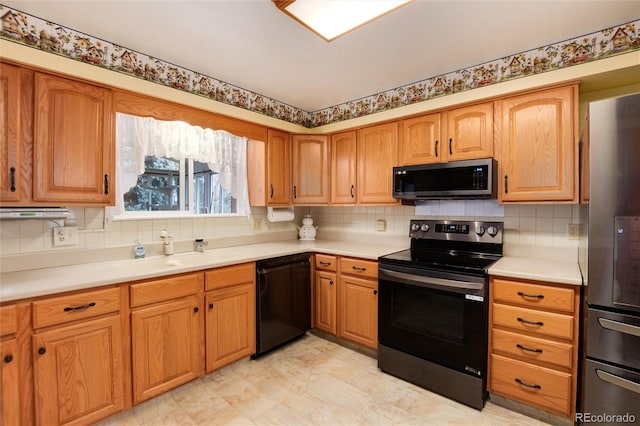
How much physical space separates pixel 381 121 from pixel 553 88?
1.25m

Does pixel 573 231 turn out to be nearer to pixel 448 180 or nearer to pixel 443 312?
pixel 448 180

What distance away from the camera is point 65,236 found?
1961 mm

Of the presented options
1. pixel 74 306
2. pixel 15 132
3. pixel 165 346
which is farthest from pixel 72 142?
pixel 165 346

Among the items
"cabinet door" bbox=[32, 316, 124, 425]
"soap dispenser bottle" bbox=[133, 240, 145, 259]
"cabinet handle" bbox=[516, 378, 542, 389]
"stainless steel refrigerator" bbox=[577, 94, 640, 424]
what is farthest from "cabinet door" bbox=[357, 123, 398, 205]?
"cabinet door" bbox=[32, 316, 124, 425]

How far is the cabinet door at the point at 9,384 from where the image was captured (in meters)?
1.39

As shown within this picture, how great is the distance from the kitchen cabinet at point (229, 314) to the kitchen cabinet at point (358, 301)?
0.79 metres

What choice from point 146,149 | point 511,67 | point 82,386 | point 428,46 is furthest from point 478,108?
point 82,386

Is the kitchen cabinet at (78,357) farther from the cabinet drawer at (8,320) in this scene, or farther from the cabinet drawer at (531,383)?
the cabinet drawer at (531,383)

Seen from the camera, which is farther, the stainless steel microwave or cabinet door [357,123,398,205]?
cabinet door [357,123,398,205]

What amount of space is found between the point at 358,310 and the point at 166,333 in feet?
4.86

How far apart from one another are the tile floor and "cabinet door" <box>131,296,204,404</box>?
0.49 ft

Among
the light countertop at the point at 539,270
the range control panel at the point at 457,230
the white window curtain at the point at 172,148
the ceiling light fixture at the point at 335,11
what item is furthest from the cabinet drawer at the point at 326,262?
the ceiling light fixture at the point at 335,11

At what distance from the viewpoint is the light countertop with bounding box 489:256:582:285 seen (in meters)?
1.69

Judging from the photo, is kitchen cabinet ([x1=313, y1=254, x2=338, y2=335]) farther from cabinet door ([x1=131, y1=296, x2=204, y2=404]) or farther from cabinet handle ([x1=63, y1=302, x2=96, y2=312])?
cabinet handle ([x1=63, y1=302, x2=96, y2=312])
